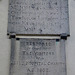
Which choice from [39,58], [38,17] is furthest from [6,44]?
[38,17]

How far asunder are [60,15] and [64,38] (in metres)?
0.59

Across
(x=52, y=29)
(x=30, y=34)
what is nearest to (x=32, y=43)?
(x=30, y=34)

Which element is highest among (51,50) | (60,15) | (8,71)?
(60,15)

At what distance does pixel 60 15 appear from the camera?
5156mm

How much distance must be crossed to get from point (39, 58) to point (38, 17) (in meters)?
1.01

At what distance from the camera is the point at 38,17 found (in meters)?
5.14

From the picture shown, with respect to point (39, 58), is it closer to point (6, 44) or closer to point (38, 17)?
point (6, 44)

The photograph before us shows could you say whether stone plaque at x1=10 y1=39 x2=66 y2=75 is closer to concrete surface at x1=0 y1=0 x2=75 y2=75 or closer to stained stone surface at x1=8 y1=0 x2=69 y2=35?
concrete surface at x1=0 y1=0 x2=75 y2=75

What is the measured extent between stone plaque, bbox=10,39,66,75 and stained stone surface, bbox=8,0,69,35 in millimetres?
295

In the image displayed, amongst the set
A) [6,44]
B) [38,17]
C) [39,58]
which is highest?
[38,17]

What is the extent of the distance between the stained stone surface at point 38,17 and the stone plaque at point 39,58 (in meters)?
0.30

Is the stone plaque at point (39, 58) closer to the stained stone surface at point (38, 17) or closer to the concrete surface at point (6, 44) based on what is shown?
the concrete surface at point (6, 44)

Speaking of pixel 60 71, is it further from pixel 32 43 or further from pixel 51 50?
pixel 32 43

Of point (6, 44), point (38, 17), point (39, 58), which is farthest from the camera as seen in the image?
point (38, 17)
